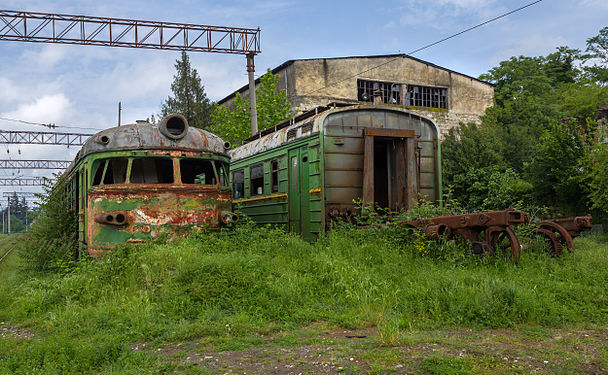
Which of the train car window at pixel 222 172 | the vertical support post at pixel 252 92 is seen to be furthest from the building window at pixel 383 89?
the train car window at pixel 222 172

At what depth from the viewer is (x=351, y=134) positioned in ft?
33.5

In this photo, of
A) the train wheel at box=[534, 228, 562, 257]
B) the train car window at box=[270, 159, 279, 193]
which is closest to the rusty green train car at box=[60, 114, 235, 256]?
the train car window at box=[270, 159, 279, 193]

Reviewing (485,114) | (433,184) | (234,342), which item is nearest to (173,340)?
(234,342)

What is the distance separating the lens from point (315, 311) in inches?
233

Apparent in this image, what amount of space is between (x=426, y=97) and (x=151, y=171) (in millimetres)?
20721

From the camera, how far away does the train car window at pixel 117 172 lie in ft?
29.1

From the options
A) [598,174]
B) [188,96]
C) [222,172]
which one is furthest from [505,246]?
[188,96]

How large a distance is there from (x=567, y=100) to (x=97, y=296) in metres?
31.2

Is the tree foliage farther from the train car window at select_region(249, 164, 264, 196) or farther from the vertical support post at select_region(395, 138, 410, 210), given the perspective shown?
the train car window at select_region(249, 164, 264, 196)

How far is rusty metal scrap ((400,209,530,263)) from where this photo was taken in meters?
6.89

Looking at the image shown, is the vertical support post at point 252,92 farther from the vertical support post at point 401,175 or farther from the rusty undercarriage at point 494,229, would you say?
the rusty undercarriage at point 494,229

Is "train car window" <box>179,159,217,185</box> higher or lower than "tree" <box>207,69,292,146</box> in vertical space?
lower

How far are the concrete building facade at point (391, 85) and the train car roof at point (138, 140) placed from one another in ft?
49.4

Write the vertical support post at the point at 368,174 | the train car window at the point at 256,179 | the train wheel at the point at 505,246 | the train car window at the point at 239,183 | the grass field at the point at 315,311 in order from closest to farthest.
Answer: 1. the grass field at the point at 315,311
2. the train wheel at the point at 505,246
3. the vertical support post at the point at 368,174
4. the train car window at the point at 256,179
5. the train car window at the point at 239,183
